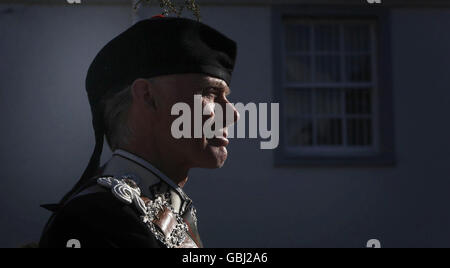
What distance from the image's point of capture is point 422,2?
488 cm

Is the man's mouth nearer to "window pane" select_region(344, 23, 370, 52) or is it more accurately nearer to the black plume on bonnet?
the black plume on bonnet

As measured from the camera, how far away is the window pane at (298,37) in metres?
4.97

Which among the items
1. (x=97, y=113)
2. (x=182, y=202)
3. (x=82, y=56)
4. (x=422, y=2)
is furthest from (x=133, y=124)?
(x=422, y=2)

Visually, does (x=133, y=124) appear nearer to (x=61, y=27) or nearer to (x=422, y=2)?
(x=61, y=27)

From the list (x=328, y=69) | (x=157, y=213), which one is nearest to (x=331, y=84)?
(x=328, y=69)

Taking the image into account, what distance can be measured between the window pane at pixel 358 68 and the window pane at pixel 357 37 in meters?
0.09

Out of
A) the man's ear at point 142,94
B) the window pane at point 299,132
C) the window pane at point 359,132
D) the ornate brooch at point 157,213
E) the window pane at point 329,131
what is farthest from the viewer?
the window pane at point 359,132

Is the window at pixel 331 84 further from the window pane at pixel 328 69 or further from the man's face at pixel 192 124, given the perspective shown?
the man's face at pixel 192 124

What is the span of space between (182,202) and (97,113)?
1.48 feet

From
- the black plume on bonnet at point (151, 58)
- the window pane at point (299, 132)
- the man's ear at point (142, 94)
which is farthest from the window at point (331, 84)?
the man's ear at point (142, 94)

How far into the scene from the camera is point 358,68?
5.08 meters

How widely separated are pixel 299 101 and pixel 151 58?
3.26 metres

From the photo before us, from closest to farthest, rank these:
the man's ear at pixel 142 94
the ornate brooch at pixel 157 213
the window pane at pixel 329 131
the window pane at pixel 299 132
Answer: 1. the ornate brooch at pixel 157 213
2. the man's ear at pixel 142 94
3. the window pane at pixel 299 132
4. the window pane at pixel 329 131

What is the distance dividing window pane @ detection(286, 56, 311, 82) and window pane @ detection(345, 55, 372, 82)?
1.35 feet
